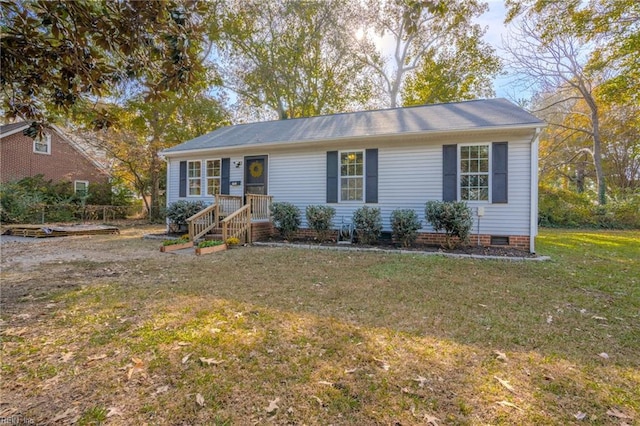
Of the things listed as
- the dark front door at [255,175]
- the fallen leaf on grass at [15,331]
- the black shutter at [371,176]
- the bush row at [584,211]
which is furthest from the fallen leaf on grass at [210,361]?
the bush row at [584,211]

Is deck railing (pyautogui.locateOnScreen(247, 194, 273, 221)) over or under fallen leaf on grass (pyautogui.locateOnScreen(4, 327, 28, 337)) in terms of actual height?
over

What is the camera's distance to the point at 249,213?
8727mm

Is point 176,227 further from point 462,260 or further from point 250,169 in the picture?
point 462,260

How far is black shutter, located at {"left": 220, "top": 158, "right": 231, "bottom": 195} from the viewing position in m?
10.6

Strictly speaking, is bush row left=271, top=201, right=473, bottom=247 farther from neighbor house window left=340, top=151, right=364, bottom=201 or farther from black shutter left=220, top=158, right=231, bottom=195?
black shutter left=220, top=158, right=231, bottom=195

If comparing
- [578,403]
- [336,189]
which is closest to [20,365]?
[578,403]

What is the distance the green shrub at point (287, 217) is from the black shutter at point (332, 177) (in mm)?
1057

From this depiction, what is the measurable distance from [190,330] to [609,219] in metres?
18.2

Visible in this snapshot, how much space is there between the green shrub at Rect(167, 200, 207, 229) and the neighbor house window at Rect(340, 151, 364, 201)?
15.6ft

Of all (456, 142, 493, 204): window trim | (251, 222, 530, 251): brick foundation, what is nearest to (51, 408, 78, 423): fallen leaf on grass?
(251, 222, 530, 251): brick foundation

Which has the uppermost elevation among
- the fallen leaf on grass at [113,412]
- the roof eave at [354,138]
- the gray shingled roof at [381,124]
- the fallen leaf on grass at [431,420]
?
the gray shingled roof at [381,124]

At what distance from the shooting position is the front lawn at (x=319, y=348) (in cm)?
192

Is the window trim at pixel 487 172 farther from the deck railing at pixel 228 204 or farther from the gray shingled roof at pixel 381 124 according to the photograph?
the deck railing at pixel 228 204

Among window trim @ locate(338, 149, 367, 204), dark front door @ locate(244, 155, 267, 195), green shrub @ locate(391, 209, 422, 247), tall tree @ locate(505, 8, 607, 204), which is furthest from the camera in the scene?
tall tree @ locate(505, 8, 607, 204)
